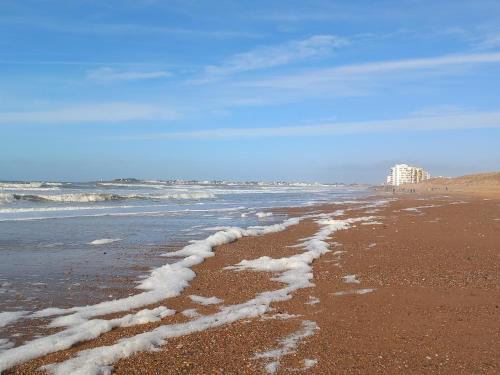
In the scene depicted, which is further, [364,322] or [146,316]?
[146,316]

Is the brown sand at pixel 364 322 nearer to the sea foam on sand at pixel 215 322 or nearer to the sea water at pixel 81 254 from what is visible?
the sea foam on sand at pixel 215 322

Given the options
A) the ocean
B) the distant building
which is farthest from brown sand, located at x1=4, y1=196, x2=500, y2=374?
the distant building

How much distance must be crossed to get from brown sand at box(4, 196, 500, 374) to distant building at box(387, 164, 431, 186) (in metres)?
115

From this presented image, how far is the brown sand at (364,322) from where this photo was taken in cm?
433

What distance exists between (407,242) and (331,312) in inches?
259

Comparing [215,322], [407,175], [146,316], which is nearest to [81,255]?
[146,316]

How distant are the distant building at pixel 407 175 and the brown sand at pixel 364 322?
378ft

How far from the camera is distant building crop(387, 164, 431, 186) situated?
12103 cm

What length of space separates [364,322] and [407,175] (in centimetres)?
12399

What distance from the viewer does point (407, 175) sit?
123312 mm

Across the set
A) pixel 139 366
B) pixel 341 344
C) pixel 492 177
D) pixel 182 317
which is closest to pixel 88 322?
pixel 182 317

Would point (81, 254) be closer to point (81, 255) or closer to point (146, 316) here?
point (81, 255)

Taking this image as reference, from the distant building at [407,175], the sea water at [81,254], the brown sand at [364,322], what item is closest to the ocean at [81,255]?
the sea water at [81,254]

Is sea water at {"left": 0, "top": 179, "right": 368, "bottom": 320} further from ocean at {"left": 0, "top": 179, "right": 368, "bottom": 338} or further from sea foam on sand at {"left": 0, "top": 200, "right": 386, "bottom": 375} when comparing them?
sea foam on sand at {"left": 0, "top": 200, "right": 386, "bottom": 375}
